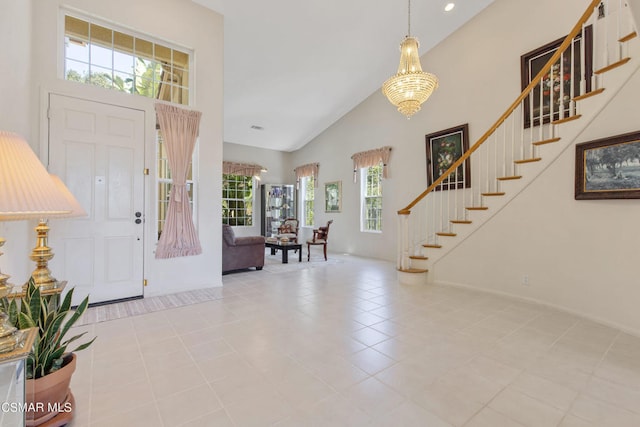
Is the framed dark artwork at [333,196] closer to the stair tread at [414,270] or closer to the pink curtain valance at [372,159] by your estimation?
the pink curtain valance at [372,159]

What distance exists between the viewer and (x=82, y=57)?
11.4 feet

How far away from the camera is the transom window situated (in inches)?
135

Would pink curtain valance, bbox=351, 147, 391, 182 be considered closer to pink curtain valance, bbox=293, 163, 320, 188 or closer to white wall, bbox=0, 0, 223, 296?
pink curtain valance, bbox=293, 163, 320, 188

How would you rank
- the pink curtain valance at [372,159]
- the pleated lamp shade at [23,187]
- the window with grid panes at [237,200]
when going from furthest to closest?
the window with grid panes at [237,200] < the pink curtain valance at [372,159] < the pleated lamp shade at [23,187]

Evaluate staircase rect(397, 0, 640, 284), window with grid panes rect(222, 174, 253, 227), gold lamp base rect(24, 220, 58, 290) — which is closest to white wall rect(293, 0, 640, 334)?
staircase rect(397, 0, 640, 284)

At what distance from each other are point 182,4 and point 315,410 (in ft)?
16.7

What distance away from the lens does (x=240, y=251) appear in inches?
212

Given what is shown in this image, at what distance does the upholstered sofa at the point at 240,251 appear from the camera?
520 centimetres

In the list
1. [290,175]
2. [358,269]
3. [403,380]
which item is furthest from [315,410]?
[290,175]

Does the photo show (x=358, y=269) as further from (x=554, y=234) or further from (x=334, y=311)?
(x=554, y=234)

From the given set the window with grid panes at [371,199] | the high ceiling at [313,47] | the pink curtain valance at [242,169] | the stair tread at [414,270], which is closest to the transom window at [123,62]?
the high ceiling at [313,47]

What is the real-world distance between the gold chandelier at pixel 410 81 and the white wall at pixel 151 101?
2579 millimetres
